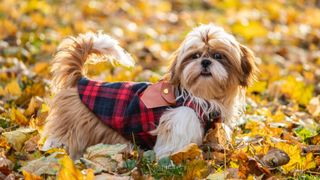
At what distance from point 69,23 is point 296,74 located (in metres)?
4.40

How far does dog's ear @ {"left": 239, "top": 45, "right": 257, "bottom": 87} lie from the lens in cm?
468

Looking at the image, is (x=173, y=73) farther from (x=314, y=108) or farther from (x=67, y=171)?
(x=314, y=108)

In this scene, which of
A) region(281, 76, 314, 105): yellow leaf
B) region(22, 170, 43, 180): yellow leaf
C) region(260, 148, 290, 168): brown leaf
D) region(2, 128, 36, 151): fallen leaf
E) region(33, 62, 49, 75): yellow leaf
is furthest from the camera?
region(33, 62, 49, 75): yellow leaf

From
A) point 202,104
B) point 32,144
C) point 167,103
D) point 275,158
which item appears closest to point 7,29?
point 32,144

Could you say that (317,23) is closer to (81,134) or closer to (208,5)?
(208,5)

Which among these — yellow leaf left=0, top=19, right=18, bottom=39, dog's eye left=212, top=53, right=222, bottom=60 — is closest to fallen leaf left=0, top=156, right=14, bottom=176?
dog's eye left=212, top=53, right=222, bottom=60

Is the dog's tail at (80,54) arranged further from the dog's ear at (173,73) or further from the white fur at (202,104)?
the white fur at (202,104)

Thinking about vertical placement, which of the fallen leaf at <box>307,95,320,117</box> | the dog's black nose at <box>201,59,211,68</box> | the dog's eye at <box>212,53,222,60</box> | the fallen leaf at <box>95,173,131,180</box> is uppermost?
the dog's eye at <box>212,53,222,60</box>

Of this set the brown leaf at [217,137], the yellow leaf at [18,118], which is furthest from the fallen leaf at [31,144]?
the brown leaf at [217,137]

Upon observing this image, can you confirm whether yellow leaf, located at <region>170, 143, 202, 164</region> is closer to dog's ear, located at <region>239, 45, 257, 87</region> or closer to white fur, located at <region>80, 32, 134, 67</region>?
dog's ear, located at <region>239, 45, 257, 87</region>

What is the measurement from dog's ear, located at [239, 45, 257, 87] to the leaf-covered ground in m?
0.47

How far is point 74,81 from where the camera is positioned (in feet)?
16.3

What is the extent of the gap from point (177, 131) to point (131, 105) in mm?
440

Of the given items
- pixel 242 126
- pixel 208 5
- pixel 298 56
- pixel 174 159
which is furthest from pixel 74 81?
pixel 208 5
